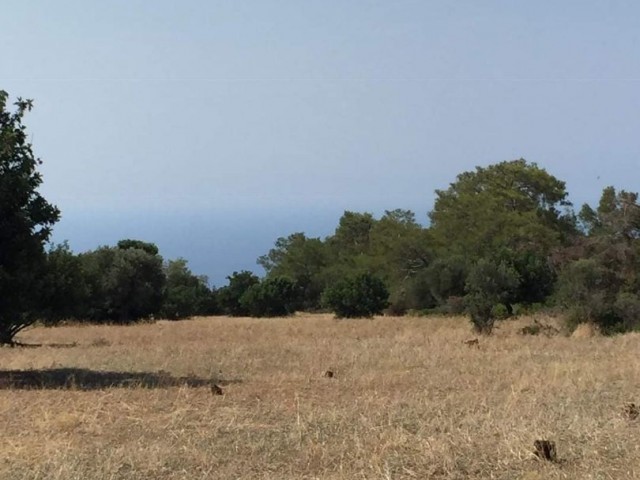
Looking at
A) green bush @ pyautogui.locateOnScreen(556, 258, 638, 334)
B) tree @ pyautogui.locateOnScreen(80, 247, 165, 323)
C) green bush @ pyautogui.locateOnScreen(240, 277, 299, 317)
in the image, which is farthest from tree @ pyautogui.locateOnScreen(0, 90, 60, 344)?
green bush @ pyautogui.locateOnScreen(240, 277, 299, 317)

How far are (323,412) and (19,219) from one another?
6.96 meters

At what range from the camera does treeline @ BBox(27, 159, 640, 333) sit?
23109 mm

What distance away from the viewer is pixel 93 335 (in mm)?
24359

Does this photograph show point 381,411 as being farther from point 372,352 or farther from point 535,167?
point 535,167

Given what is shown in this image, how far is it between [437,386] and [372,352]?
564cm

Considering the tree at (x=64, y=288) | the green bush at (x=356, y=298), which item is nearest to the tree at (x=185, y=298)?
the green bush at (x=356, y=298)

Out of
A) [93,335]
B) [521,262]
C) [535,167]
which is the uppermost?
[535,167]

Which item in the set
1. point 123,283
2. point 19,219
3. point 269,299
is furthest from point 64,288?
point 269,299

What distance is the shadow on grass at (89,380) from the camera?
39.6ft

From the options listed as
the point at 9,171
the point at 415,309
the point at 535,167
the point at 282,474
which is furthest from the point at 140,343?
the point at 535,167

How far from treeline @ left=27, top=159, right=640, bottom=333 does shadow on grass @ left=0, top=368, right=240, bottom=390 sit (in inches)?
62.1

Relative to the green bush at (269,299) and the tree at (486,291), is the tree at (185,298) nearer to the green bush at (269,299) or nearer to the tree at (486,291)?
the green bush at (269,299)

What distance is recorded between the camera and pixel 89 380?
12930mm

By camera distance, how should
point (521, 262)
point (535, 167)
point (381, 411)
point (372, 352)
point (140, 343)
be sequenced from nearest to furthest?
point (381, 411)
point (372, 352)
point (140, 343)
point (521, 262)
point (535, 167)
